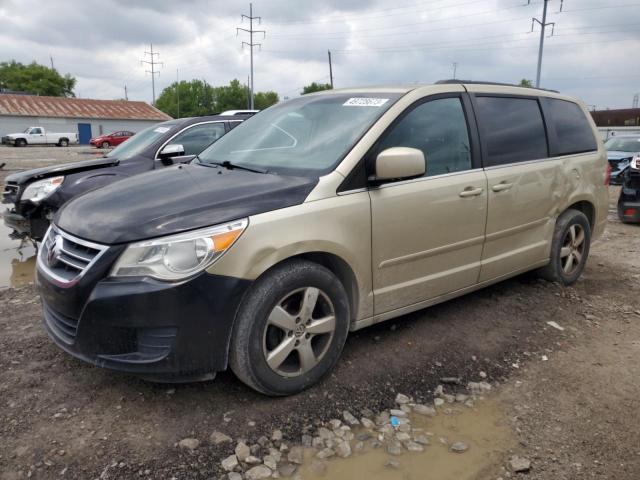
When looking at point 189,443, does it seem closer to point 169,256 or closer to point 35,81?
point 169,256

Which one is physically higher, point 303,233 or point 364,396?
point 303,233

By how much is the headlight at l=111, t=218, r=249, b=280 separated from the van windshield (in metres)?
0.85

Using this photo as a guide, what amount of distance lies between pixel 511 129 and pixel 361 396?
246 cm

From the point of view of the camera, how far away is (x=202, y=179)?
3.18 metres

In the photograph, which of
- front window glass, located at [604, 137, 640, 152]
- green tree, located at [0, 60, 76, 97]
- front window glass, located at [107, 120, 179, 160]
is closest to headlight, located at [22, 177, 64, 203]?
front window glass, located at [107, 120, 179, 160]

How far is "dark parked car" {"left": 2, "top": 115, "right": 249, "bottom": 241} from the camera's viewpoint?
226 inches

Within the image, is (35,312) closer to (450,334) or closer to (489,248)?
(450,334)

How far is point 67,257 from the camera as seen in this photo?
275 centimetres

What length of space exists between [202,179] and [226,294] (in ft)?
3.05

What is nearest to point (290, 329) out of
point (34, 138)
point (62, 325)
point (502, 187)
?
point (62, 325)

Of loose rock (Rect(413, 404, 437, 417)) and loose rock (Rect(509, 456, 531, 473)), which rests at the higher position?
loose rock (Rect(413, 404, 437, 417))

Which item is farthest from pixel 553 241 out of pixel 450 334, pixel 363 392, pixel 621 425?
pixel 363 392

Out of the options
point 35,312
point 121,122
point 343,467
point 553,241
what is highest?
point 121,122

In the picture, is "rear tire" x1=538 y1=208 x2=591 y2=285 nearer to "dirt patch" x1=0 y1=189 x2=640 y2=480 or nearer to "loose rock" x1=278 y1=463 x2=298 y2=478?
"dirt patch" x1=0 y1=189 x2=640 y2=480
